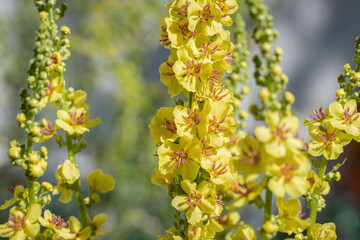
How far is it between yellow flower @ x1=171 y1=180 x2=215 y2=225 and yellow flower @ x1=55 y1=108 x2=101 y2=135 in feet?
0.69

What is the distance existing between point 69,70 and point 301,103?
88.0 inches

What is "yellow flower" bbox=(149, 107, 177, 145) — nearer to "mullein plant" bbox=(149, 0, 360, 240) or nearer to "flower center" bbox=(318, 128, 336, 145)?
"mullein plant" bbox=(149, 0, 360, 240)

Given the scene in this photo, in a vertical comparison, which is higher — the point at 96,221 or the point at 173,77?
the point at 173,77

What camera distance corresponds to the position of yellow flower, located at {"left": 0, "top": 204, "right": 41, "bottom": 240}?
0.70 m

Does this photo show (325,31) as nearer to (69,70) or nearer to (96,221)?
(69,70)

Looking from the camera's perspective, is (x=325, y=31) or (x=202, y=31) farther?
(x=325, y=31)

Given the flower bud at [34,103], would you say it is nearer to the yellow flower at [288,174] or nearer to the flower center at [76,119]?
the flower center at [76,119]

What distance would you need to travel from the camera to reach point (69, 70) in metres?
4.12

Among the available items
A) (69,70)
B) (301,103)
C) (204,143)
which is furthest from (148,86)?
(204,143)

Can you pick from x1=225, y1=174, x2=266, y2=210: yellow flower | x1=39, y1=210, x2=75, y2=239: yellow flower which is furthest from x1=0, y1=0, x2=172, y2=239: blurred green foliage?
x1=225, y1=174, x2=266, y2=210: yellow flower

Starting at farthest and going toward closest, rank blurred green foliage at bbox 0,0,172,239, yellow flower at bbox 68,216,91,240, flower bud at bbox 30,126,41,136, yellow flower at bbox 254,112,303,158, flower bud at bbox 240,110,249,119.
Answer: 1. blurred green foliage at bbox 0,0,172,239
2. flower bud at bbox 240,110,249,119
3. yellow flower at bbox 68,216,91,240
4. flower bud at bbox 30,126,41,136
5. yellow flower at bbox 254,112,303,158

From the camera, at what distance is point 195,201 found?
72 centimetres

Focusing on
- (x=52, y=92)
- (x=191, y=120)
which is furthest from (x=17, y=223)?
(x=191, y=120)

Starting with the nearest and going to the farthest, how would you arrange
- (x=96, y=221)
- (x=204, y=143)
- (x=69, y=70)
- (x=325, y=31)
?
(x=204, y=143) < (x=96, y=221) < (x=325, y=31) < (x=69, y=70)
